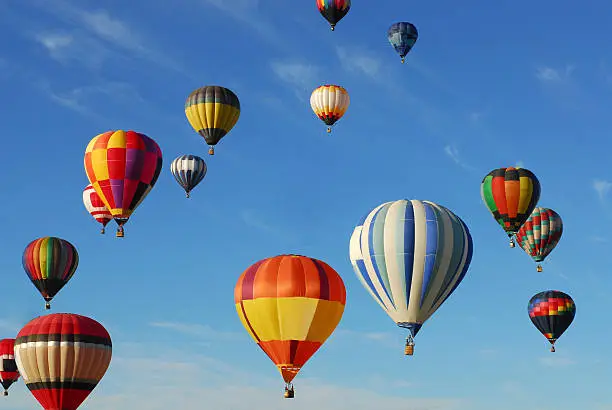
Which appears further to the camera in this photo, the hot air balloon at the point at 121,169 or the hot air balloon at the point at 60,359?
the hot air balloon at the point at 121,169

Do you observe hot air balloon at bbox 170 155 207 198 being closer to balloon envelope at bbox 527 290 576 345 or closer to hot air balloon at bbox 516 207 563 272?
hot air balloon at bbox 516 207 563 272

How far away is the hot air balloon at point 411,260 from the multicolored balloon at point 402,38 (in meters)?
17.8

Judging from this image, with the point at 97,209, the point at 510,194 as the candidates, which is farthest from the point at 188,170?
the point at 510,194

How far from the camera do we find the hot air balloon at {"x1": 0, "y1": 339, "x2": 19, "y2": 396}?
6153 centimetres

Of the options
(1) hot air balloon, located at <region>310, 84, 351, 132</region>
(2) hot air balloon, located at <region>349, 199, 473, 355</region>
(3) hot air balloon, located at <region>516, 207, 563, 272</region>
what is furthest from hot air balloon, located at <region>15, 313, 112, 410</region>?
(3) hot air balloon, located at <region>516, 207, 563, 272</region>

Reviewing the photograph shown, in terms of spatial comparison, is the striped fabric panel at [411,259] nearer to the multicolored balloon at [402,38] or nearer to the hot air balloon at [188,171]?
the multicolored balloon at [402,38]

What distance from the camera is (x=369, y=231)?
47594 mm

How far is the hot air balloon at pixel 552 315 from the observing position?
6506 centimetres

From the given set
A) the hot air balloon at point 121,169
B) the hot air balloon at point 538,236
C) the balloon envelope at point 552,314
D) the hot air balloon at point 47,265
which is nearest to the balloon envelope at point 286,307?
the hot air balloon at point 121,169

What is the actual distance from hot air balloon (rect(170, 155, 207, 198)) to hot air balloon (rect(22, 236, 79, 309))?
9.01 meters

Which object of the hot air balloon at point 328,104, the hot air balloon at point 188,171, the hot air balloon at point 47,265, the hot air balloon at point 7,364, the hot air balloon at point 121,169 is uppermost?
the hot air balloon at point 328,104

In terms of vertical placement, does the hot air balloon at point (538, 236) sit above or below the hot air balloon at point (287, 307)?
above

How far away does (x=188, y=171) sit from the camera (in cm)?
6569

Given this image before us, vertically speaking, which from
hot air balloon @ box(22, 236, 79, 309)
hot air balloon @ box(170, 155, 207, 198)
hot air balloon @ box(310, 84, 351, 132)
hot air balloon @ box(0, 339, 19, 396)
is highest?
hot air balloon @ box(310, 84, 351, 132)
